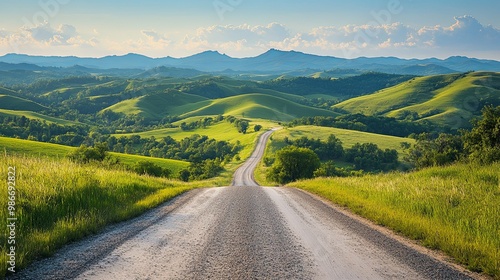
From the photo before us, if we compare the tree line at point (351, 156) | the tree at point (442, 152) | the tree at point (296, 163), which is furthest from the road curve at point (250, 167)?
the tree at point (442, 152)

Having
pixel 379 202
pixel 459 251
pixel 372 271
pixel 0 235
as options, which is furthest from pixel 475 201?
pixel 0 235

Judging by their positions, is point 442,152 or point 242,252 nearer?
point 242,252

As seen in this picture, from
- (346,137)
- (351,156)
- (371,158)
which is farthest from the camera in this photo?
(346,137)

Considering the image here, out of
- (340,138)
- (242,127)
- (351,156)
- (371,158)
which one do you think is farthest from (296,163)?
(242,127)

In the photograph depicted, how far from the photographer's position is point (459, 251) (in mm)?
7461

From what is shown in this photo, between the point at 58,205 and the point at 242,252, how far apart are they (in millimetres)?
6046

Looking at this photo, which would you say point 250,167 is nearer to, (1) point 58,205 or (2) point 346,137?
(2) point 346,137

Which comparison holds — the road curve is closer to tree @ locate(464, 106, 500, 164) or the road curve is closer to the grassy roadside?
tree @ locate(464, 106, 500, 164)

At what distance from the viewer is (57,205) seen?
964 centimetres

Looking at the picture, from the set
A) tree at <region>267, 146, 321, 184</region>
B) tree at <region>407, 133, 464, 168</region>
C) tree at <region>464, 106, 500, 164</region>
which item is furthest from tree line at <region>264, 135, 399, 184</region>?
tree at <region>464, 106, 500, 164</region>

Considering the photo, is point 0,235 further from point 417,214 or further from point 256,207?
point 417,214

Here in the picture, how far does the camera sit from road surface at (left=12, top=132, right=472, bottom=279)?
20.3 ft

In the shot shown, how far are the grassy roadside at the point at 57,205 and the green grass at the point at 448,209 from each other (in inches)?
344

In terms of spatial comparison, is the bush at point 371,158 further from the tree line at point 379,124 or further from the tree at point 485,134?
the tree at point 485,134
